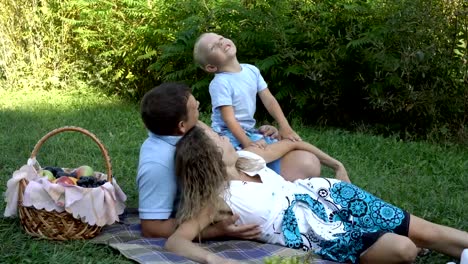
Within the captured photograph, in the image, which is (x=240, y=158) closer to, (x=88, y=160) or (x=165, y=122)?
(x=165, y=122)

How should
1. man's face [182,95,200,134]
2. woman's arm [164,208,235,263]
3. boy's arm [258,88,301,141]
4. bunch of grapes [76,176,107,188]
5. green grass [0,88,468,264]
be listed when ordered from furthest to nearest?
boy's arm [258,88,301,141] → bunch of grapes [76,176,107,188] → man's face [182,95,200,134] → green grass [0,88,468,264] → woman's arm [164,208,235,263]

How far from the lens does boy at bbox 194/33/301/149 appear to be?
14.7 feet

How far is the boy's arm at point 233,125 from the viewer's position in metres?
4.35

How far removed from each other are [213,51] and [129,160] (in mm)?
1489

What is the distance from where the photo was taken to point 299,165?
4.27 m

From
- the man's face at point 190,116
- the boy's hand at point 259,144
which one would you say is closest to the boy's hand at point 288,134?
the boy's hand at point 259,144

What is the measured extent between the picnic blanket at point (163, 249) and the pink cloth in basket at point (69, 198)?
13 cm

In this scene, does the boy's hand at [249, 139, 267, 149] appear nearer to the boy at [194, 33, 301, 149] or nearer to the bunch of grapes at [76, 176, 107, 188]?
the boy at [194, 33, 301, 149]

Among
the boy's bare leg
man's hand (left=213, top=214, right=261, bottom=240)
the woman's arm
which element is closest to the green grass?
the woman's arm

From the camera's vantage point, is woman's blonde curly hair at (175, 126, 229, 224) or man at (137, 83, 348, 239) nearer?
woman's blonde curly hair at (175, 126, 229, 224)

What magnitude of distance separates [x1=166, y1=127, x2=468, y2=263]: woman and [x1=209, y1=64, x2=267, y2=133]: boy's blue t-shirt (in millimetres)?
781

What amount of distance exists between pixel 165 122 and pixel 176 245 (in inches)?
25.7

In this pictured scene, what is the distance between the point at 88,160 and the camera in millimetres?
5508

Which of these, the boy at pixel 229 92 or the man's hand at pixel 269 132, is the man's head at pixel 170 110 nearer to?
the boy at pixel 229 92
